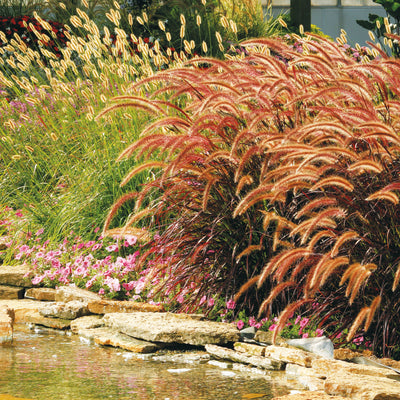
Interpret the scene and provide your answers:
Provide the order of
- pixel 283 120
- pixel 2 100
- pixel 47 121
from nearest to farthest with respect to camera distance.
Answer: pixel 283 120
pixel 47 121
pixel 2 100

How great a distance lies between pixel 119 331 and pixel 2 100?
4.12 meters

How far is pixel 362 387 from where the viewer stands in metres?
2.82

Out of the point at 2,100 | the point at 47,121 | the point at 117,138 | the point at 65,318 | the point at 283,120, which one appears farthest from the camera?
the point at 2,100

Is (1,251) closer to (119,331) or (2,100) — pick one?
(2,100)

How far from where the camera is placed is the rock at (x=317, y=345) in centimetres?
352

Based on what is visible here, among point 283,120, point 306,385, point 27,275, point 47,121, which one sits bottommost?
point 306,385

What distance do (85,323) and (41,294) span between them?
36.9 inches

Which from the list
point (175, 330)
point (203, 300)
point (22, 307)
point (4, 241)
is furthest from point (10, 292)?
point (175, 330)

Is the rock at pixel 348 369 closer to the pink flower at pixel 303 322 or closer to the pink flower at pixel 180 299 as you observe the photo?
the pink flower at pixel 303 322

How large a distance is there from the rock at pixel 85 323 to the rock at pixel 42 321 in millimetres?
82

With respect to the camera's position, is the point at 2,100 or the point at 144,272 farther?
the point at 2,100

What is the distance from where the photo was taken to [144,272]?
4.88 m

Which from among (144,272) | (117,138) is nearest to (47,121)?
(117,138)

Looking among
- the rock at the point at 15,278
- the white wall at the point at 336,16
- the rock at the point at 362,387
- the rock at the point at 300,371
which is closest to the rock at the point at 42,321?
the rock at the point at 15,278
